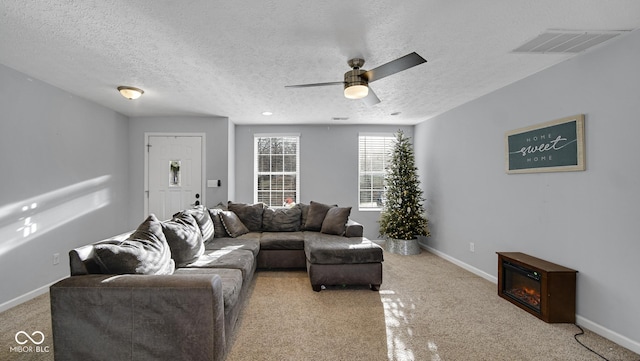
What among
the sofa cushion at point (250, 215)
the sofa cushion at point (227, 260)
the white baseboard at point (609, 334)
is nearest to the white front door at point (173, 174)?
the sofa cushion at point (250, 215)

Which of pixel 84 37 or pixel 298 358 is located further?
pixel 84 37

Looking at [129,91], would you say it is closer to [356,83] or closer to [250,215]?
[250,215]

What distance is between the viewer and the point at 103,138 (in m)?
4.42

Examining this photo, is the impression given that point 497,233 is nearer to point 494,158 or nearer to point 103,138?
point 494,158

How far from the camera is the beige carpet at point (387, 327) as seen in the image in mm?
2127

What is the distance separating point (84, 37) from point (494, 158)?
15.4ft

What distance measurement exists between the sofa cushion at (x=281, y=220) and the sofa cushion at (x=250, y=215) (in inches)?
3.3

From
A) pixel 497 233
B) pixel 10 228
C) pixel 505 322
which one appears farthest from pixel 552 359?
pixel 10 228

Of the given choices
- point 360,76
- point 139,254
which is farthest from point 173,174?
point 360,76

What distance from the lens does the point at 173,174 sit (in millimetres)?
5227

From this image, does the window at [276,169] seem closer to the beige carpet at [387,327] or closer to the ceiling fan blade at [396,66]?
the beige carpet at [387,327]

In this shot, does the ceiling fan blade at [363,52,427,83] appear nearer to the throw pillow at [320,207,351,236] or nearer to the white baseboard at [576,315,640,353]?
the throw pillow at [320,207,351,236]

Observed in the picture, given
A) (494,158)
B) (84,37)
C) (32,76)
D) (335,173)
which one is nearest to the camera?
(84,37)

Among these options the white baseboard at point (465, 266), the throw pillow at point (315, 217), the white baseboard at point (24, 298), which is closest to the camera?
the white baseboard at point (24, 298)
